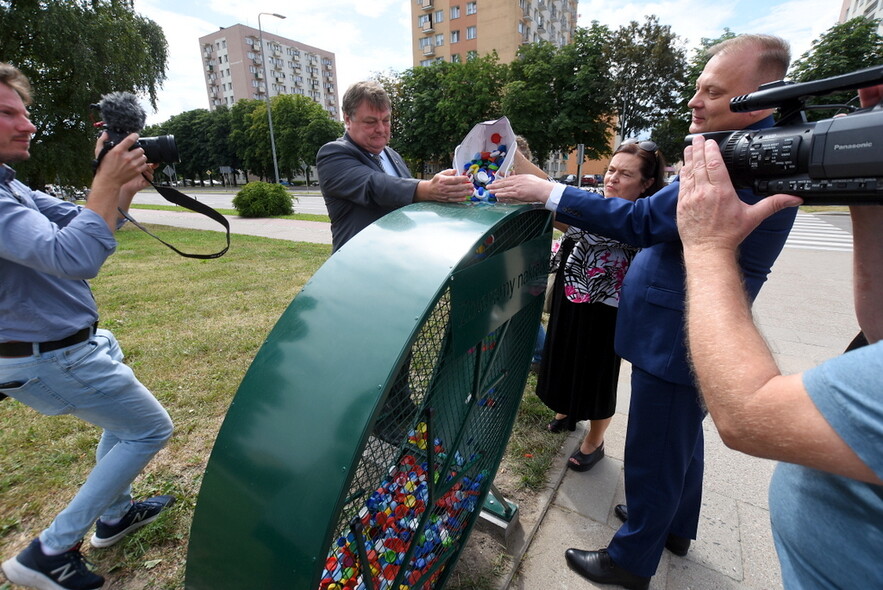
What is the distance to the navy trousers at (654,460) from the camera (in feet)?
4.88

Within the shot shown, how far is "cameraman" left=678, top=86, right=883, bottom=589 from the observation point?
1.97ft

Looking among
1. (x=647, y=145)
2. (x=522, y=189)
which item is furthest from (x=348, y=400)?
(x=647, y=145)

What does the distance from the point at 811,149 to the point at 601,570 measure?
1636mm

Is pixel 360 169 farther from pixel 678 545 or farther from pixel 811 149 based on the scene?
pixel 678 545

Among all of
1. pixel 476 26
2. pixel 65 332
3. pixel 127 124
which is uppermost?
pixel 476 26

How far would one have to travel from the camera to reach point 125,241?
35.2 feet

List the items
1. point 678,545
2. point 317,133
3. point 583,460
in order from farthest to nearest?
point 317,133 → point 583,460 → point 678,545

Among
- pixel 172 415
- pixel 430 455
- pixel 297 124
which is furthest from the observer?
pixel 297 124

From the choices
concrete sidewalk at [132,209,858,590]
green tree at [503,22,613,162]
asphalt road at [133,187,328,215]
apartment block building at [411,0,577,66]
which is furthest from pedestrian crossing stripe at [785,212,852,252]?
apartment block building at [411,0,577,66]

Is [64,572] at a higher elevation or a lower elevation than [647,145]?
lower

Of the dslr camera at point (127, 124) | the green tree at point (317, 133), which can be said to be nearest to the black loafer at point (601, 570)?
the dslr camera at point (127, 124)

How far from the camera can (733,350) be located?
76 centimetres

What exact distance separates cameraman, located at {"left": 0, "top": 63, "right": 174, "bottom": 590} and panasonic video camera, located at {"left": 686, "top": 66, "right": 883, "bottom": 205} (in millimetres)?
1727

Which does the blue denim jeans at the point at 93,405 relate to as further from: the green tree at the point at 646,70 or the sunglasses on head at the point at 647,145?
the green tree at the point at 646,70
